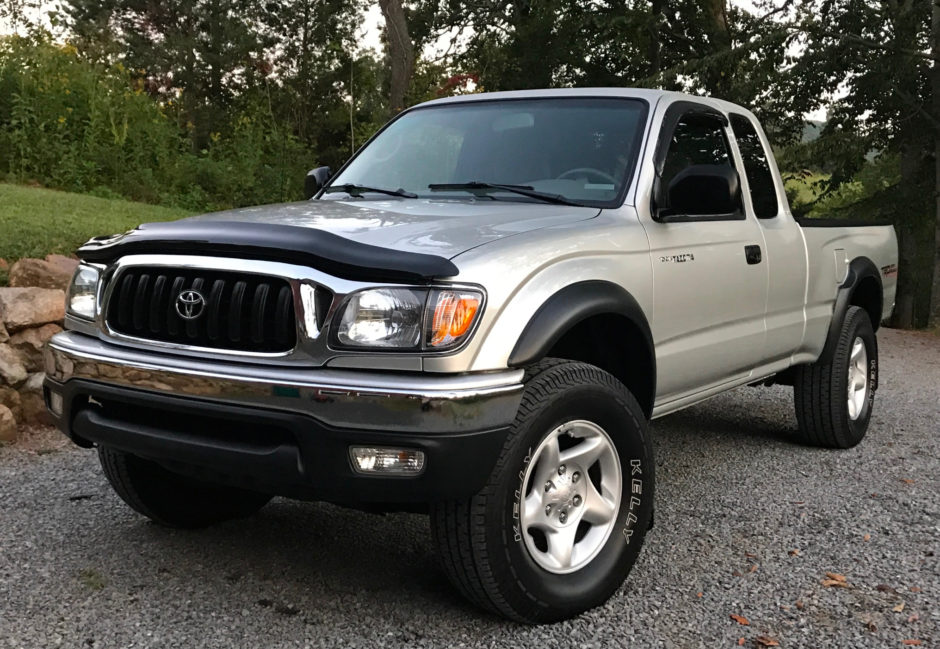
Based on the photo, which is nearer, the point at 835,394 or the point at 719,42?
the point at 835,394

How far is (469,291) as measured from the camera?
2.76 metres

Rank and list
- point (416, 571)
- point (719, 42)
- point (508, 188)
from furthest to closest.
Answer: point (719, 42)
point (508, 188)
point (416, 571)

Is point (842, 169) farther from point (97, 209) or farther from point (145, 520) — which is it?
point (145, 520)

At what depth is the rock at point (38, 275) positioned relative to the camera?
600 cm

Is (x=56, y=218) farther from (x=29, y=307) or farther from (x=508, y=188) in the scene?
(x=508, y=188)

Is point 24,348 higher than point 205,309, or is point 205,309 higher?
point 205,309

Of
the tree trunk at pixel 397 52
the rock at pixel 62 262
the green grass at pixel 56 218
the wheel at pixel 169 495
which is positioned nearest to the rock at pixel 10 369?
the rock at pixel 62 262

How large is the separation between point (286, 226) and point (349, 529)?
1.62m

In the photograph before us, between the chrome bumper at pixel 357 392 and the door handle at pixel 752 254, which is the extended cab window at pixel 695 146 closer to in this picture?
the door handle at pixel 752 254

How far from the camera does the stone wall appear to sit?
533 centimetres

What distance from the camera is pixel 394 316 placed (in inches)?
108

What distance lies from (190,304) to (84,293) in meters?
0.63

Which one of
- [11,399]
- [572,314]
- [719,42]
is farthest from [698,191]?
[719,42]

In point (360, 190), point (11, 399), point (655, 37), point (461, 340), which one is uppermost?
point (655, 37)
